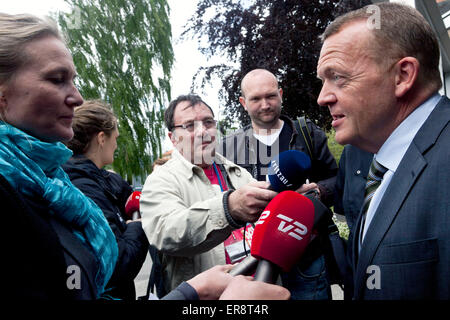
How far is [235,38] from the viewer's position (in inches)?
259

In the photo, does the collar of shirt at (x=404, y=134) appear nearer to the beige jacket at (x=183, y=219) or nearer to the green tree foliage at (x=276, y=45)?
the beige jacket at (x=183, y=219)

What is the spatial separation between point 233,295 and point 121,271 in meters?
1.04

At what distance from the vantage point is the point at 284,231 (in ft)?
3.72

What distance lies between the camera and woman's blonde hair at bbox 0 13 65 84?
1.08 meters

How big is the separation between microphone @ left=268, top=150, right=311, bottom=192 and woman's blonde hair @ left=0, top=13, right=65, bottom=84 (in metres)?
1.01

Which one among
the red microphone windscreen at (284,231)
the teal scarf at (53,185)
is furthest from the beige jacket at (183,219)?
the red microphone windscreen at (284,231)

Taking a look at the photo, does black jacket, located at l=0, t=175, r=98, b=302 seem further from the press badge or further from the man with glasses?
the press badge

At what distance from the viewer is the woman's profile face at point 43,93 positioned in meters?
1.10

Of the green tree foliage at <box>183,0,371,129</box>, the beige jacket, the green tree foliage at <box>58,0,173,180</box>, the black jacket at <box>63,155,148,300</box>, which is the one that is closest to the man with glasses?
the beige jacket

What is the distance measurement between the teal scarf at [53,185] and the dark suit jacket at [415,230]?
1.01 m

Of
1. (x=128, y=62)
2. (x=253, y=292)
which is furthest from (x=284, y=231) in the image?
(x=128, y=62)

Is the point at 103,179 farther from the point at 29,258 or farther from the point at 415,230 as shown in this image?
the point at 415,230

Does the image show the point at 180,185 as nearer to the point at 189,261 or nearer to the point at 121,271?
the point at 189,261
